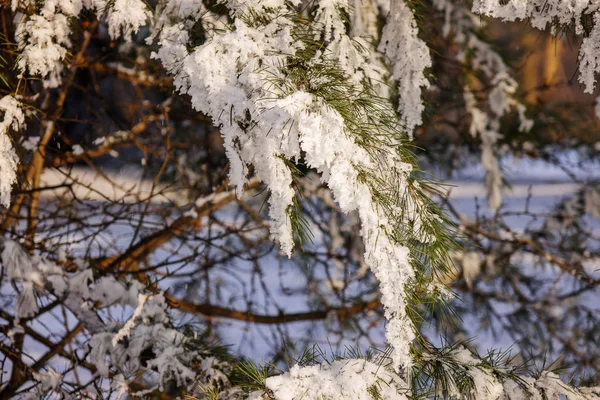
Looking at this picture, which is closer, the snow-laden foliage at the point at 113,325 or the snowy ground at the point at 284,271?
the snow-laden foliage at the point at 113,325

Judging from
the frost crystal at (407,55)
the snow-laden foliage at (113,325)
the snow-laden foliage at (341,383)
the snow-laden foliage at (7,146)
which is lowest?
the snow-laden foliage at (113,325)

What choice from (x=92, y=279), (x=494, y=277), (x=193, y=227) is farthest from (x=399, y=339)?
(x=494, y=277)

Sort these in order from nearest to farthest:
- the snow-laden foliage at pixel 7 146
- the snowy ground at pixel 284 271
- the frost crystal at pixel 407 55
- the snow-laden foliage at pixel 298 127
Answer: the snow-laden foliage at pixel 298 127
the snow-laden foliage at pixel 7 146
the frost crystal at pixel 407 55
the snowy ground at pixel 284 271

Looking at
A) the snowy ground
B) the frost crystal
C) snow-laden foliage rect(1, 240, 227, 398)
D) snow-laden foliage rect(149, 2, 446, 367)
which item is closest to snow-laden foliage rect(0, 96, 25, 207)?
snow-laden foliage rect(149, 2, 446, 367)

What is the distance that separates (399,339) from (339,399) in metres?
0.16

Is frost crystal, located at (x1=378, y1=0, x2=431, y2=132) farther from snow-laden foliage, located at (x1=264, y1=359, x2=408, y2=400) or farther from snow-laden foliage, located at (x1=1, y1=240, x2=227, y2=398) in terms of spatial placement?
snow-laden foliage, located at (x1=1, y1=240, x2=227, y2=398)

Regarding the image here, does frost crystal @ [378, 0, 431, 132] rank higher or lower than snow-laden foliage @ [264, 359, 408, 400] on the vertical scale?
higher

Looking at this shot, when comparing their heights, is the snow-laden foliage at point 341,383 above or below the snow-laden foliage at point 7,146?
below

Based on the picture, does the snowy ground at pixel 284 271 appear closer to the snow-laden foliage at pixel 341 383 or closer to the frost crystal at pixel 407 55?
the frost crystal at pixel 407 55

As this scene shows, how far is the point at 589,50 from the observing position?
113 centimetres

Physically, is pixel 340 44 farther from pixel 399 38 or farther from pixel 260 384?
pixel 260 384

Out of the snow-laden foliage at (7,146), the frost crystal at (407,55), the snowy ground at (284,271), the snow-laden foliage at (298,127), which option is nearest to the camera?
the snow-laden foliage at (298,127)

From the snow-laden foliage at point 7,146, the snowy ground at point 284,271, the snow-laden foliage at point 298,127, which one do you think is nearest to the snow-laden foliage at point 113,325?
the snowy ground at point 284,271

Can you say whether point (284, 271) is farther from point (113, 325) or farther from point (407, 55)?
point (407, 55)
